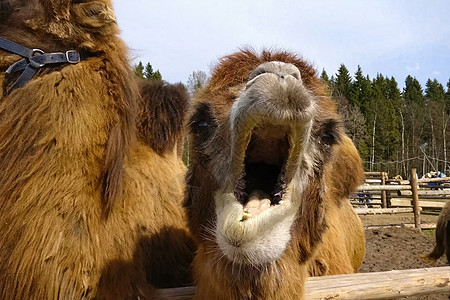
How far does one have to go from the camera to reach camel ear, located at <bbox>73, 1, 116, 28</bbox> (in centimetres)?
212

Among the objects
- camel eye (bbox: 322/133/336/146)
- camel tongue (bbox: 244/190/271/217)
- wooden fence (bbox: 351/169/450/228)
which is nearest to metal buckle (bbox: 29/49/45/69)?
camel tongue (bbox: 244/190/271/217)

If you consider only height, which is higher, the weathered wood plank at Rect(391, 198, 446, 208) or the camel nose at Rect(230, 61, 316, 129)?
the camel nose at Rect(230, 61, 316, 129)

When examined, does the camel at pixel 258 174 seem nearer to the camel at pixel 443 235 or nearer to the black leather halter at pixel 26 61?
the black leather halter at pixel 26 61

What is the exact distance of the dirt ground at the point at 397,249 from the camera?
30.1 feet

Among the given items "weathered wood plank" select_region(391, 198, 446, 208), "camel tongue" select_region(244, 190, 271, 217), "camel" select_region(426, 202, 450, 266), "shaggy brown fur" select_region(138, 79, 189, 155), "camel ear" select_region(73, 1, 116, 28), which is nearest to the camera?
"camel tongue" select_region(244, 190, 271, 217)

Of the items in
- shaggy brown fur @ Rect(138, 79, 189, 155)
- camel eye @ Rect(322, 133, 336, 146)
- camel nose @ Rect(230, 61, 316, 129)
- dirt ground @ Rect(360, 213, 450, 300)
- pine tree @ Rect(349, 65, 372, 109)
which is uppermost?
pine tree @ Rect(349, 65, 372, 109)

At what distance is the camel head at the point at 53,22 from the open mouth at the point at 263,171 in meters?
1.13

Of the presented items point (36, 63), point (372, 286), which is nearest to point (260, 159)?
point (36, 63)

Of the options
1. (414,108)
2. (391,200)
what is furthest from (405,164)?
(391,200)

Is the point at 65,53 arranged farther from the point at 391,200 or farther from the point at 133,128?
the point at 391,200

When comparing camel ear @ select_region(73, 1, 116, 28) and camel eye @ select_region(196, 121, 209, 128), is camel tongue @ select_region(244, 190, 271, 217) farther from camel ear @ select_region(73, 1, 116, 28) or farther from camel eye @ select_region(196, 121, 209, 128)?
camel ear @ select_region(73, 1, 116, 28)

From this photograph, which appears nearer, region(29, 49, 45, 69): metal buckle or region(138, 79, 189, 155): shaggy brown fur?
region(29, 49, 45, 69): metal buckle

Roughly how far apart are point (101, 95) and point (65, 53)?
29 cm

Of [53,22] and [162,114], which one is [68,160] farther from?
[162,114]
